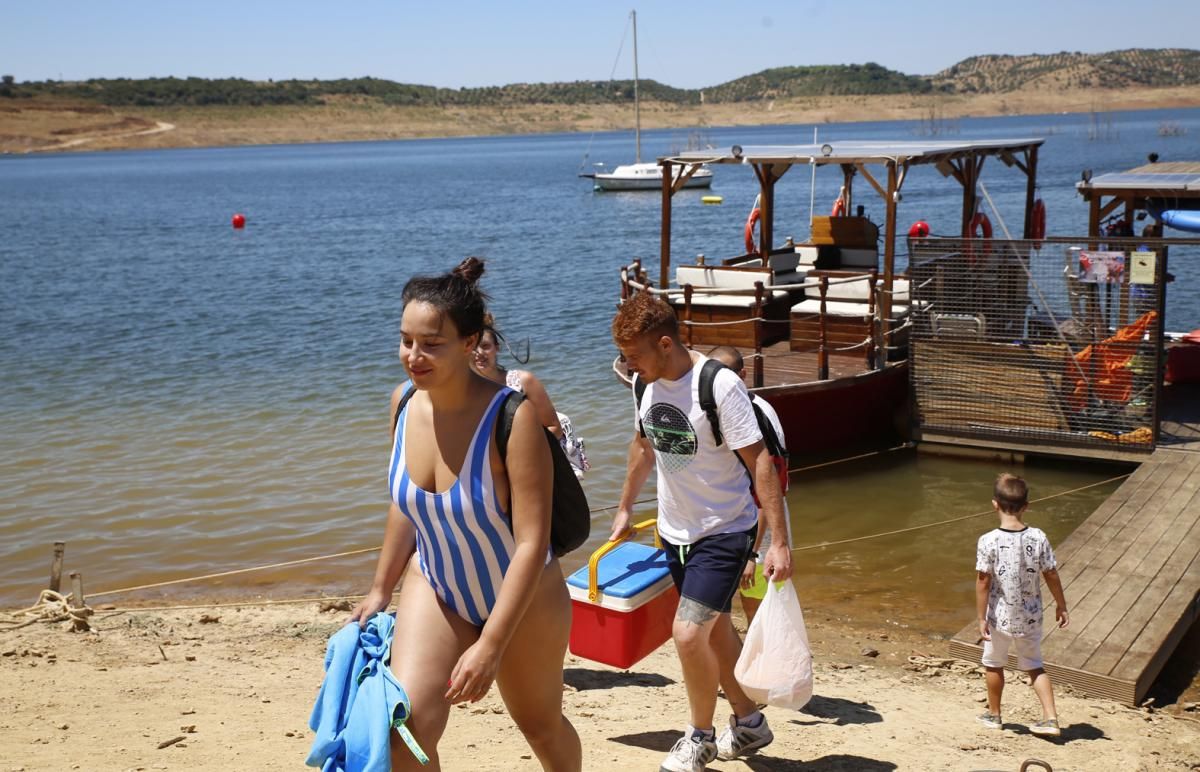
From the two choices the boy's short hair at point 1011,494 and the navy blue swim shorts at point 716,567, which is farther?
the boy's short hair at point 1011,494

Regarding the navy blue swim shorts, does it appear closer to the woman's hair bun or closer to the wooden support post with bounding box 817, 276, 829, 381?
the woman's hair bun

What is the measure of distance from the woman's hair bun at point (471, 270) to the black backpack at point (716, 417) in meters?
1.06

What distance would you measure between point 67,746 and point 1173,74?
21636 centimetres

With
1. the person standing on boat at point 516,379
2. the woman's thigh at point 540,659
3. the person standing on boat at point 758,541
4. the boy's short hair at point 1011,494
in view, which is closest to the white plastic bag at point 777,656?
the person standing on boat at point 758,541

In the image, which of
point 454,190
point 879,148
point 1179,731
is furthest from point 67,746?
point 454,190

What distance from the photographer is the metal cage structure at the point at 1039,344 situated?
34.9 feet

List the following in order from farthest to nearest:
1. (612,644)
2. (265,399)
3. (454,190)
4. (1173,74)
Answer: (1173,74) → (454,190) → (265,399) → (612,644)

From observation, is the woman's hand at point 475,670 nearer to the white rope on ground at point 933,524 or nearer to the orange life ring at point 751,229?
the white rope on ground at point 933,524

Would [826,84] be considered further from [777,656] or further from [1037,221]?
[777,656]

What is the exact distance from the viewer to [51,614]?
7.60 metres

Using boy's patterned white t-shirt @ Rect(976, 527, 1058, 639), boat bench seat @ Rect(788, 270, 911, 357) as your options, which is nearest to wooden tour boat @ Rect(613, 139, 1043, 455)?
boat bench seat @ Rect(788, 270, 911, 357)

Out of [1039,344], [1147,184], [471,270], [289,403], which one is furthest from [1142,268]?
[289,403]

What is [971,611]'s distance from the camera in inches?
318

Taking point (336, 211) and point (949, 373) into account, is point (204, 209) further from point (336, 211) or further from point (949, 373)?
point (949, 373)
